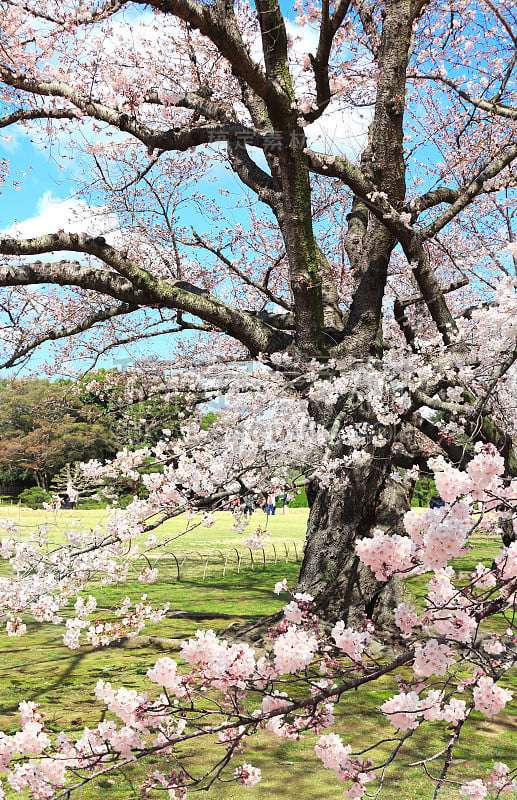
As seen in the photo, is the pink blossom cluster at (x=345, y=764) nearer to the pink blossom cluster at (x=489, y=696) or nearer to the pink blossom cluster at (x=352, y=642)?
the pink blossom cluster at (x=352, y=642)

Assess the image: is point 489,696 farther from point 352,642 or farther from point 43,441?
point 43,441

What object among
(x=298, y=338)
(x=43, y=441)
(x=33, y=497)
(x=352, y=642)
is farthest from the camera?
(x=33, y=497)

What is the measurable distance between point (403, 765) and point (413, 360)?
3.50 m

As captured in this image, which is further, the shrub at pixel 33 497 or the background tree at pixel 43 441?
the shrub at pixel 33 497

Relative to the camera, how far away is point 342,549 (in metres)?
6.77

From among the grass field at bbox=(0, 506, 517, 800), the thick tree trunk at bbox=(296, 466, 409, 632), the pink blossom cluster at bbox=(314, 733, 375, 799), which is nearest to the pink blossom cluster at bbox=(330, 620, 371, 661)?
the pink blossom cluster at bbox=(314, 733, 375, 799)

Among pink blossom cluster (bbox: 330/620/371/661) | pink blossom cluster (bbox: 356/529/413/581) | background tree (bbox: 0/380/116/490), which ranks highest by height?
background tree (bbox: 0/380/116/490)

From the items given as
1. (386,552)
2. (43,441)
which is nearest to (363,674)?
(386,552)

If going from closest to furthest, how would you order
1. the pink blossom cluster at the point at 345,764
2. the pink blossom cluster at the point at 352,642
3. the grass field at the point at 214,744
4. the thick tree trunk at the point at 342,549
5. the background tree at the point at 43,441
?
the pink blossom cluster at the point at 345,764, the pink blossom cluster at the point at 352,642, the grass field at the point at 214,744, the thick tree trunk at the point at 342,549, the background tree at the point at 43,441

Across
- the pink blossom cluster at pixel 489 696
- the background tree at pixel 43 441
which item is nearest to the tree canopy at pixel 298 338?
the pink blossom cluster at pixel 489 696

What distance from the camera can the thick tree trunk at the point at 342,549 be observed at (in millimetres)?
6691

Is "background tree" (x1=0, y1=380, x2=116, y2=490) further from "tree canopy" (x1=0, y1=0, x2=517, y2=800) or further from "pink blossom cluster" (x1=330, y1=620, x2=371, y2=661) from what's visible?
"pink blossom cluster" (x1=330, y1=620, x2=371, y2=661)

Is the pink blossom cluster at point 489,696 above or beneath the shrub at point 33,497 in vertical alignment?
above

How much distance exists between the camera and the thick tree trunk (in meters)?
6.69
